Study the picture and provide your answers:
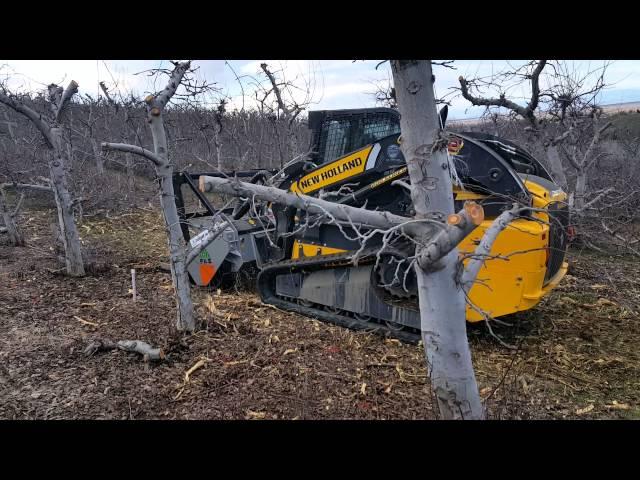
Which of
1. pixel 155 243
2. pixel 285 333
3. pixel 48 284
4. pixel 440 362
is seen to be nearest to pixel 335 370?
pixel 285 333

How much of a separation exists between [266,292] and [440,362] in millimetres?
4219

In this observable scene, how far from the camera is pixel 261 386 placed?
13.5ft

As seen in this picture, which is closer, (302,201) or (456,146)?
(302,201)

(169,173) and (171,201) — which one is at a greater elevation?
(169,173)

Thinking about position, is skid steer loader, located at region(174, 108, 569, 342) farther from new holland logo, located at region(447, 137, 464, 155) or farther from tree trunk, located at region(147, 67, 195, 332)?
tree trunk, located at region(147, 67, 195, 332)

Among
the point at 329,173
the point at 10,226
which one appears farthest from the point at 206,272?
the point at 10,226

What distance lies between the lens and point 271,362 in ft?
15.1

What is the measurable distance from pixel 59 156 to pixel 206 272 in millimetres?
2740

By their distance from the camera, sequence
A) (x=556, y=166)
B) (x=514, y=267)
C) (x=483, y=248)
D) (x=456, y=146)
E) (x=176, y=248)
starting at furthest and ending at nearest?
(x=556, y=166)
(x=456, y=146)
(x=176, y=248)
(x=514, y=267)
(x=483, y=248)

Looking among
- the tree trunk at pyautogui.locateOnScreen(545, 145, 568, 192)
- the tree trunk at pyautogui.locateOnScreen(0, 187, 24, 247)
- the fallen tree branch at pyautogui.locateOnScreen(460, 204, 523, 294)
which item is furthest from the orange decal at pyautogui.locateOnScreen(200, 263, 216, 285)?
the tree trunk at pyautogui.locateOnScreen(545, 145, 568, 192)

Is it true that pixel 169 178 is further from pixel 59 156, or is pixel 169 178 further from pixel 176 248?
pixel 59 156

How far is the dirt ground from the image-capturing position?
3826mm

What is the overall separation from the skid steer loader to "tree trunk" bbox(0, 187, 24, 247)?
4893 millimetres

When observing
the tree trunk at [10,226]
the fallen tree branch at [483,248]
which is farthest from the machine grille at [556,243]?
the tree trunk at [10,226]
